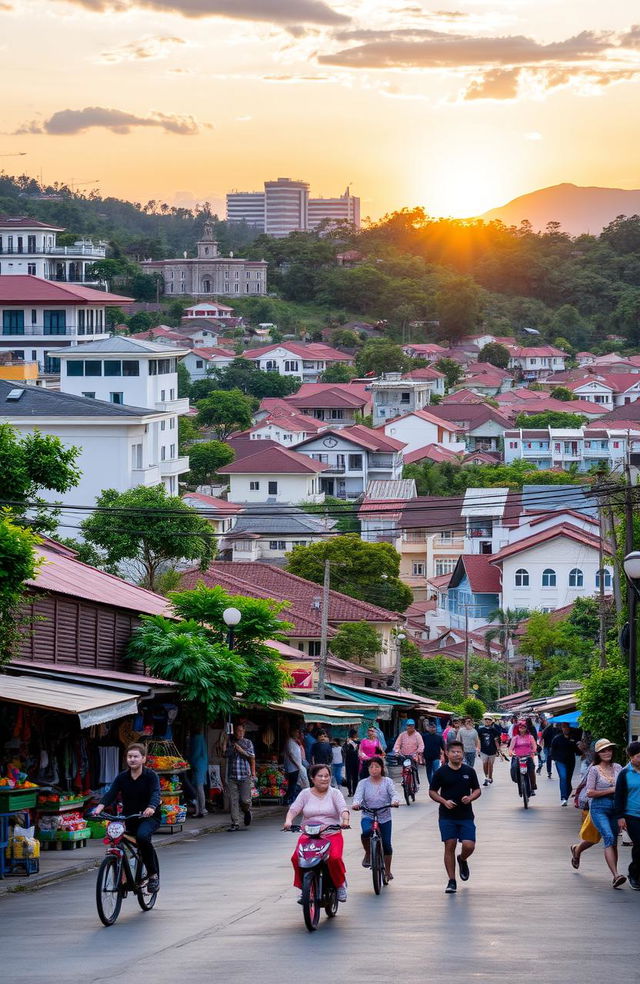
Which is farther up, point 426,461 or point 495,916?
point 426,461

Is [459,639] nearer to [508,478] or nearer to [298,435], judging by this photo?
[508,478]

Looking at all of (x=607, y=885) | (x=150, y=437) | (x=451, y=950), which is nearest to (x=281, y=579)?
(x=150, y=437)

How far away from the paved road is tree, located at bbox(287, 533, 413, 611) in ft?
170

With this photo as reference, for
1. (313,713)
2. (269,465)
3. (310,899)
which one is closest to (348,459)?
(269,465)

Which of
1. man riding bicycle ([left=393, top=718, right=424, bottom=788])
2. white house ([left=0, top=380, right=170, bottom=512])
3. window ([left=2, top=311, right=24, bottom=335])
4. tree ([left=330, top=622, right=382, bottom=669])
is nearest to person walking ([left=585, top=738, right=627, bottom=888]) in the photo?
man riding bicycle ([left=393, top=718, right=424, bottom=788])

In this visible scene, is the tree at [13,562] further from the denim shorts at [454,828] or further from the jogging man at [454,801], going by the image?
the denim shorts at [454,828]

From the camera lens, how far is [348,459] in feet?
375

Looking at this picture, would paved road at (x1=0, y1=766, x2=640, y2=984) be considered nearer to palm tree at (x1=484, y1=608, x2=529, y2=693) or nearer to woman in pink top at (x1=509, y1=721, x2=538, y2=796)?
woman in pink top at (x1=509, y1=721, x2=538, y2=796)

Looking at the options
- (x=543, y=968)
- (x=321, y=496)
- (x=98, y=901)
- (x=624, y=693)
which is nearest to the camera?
(x=543, y=968)

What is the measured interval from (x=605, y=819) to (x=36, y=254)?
123m

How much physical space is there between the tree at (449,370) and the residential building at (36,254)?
1950 inches

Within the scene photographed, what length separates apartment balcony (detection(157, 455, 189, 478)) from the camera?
7694 cm

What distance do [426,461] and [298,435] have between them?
36.5 ft

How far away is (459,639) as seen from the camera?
3199 inches
